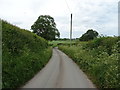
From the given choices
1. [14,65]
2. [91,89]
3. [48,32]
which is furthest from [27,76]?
[48,32]

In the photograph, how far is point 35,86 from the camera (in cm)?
987

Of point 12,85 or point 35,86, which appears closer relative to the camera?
point 12,85

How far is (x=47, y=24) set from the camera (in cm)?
7738

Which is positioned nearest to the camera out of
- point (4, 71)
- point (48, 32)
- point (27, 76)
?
point (4, 71)

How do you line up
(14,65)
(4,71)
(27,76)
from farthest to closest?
(27,76) → (14,65) → (4,71)

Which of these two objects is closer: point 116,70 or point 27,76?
point 116,70

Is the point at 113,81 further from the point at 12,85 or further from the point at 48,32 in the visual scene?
the point at 48,32

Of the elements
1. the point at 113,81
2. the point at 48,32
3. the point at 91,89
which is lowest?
the point at 91,89

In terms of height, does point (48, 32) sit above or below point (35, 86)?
above

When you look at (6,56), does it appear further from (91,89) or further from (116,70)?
(116,70)

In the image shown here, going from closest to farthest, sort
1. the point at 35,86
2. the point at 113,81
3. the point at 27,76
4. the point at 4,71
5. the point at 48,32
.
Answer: the point at 113,81 < the point at 4,71 < the point at 35,86 < the point at 27,76 < the point at 48,32

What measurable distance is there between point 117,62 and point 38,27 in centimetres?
6766

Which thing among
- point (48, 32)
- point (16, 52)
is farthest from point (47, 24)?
point (16, 52)

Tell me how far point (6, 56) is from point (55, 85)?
10.5ft
